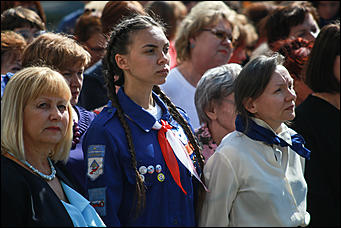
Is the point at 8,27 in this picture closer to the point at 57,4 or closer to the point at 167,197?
the point at 167,197

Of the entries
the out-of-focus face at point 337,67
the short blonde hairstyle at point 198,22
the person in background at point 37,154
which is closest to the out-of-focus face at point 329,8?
the short blonde hairstyle at point 198,22

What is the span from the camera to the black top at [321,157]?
3963 mm

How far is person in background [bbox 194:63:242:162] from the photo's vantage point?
12.2 ft

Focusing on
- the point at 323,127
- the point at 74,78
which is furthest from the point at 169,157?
the point at 323,127

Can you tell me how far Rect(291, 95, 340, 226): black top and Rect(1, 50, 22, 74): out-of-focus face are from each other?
2331 mm

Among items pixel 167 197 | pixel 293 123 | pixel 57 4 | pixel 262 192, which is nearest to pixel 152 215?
pixel 167 197

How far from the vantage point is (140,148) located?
116 inches

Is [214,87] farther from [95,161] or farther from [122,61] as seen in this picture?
[95,161]

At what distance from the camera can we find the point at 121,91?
3164 millimetres

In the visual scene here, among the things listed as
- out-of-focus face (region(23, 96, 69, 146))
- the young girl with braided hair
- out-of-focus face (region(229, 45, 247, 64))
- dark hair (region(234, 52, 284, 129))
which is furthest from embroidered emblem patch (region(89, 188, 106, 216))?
out-of-focus face (region(229, 45, 247, 64))

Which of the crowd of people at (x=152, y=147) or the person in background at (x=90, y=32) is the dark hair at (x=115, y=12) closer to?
the person in background at (x=90, y=32)

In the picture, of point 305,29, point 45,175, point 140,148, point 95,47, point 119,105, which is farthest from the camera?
point 305,29

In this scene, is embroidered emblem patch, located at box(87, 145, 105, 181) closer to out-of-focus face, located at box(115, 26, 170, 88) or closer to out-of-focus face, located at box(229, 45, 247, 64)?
out-of-focus face, located at box(115, 26, 170, 88)

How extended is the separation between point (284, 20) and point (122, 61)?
3019mm
